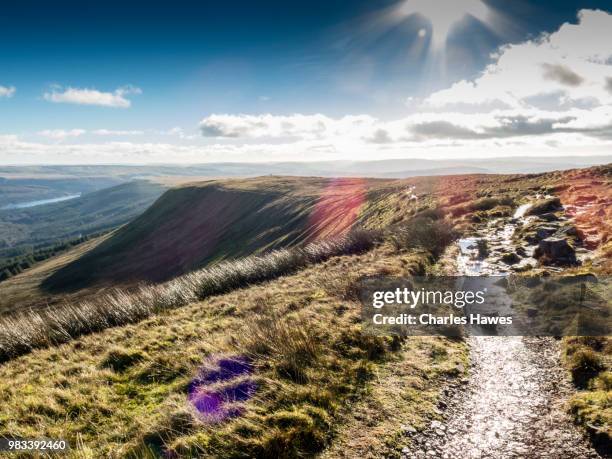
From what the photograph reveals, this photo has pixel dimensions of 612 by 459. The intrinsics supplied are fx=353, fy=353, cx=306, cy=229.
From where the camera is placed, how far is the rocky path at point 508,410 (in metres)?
6.45

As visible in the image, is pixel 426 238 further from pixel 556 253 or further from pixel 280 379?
pixel 280 379

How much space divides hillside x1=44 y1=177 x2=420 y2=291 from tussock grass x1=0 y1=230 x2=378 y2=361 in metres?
20.2

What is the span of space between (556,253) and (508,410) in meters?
12.7

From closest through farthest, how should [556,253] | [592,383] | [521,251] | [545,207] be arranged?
[592,383] → [556,253] → [521,251] → [545,207]

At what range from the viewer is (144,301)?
18.7m

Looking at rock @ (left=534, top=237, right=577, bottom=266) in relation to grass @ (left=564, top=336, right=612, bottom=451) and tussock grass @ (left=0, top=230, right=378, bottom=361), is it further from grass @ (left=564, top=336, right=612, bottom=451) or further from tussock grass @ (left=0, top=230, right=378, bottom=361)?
tussock grass @ (left=0, top=230, right=378, bottom=361)

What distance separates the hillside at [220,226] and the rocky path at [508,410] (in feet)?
Result: 113

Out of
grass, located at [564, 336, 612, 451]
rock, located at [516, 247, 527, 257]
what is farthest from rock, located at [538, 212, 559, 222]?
grass, located at [564, 336, 612, 451]

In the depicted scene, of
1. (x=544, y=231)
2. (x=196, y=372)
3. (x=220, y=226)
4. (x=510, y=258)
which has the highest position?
(x=544, y=231)

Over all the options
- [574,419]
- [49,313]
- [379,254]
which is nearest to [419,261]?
[379,254]

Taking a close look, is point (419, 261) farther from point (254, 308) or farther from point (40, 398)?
point (40, 398)

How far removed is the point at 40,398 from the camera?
9.12m

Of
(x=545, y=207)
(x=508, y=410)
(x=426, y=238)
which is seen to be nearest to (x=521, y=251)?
(x=426, y=238)

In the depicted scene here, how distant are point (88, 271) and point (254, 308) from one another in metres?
104
